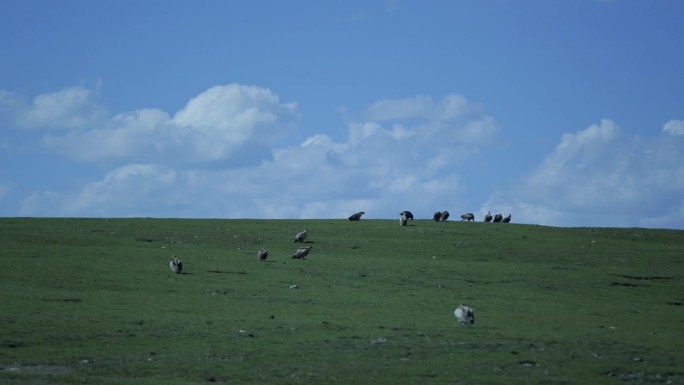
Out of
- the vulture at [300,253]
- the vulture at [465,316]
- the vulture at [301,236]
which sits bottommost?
the vulture at [465,316]

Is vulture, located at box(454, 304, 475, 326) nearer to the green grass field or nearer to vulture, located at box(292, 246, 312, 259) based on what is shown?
the green grass field

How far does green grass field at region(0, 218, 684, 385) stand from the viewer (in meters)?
19.6

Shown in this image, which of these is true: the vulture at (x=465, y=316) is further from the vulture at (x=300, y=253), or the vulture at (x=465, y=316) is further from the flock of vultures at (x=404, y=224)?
the vulture at (x=300, y=253)

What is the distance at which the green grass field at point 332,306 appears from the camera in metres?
19.6

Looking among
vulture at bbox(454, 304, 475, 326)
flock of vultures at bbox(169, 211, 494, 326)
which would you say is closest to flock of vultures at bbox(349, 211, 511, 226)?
flock of vultures at bbox(169, 211, 494, 326)

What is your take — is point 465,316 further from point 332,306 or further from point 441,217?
point 441,217

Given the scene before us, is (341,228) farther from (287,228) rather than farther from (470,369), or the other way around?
(470,369)

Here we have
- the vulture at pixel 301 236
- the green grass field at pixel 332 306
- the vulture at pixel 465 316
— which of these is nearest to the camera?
the green grass field at pixel 332 306

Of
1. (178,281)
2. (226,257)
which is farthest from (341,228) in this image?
(178,281)

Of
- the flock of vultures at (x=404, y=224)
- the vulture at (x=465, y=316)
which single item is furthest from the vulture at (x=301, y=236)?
the vulture at (x=465, y=316)

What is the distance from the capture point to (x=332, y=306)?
95.8 feet

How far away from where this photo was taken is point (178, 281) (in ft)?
111

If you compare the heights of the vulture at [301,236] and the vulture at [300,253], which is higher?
the vulture at [301,236]

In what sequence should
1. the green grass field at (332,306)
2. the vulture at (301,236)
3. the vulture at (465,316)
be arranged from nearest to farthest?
the green grass field at (332,306), the vulture at (465,316), the vulture at (301,236)
